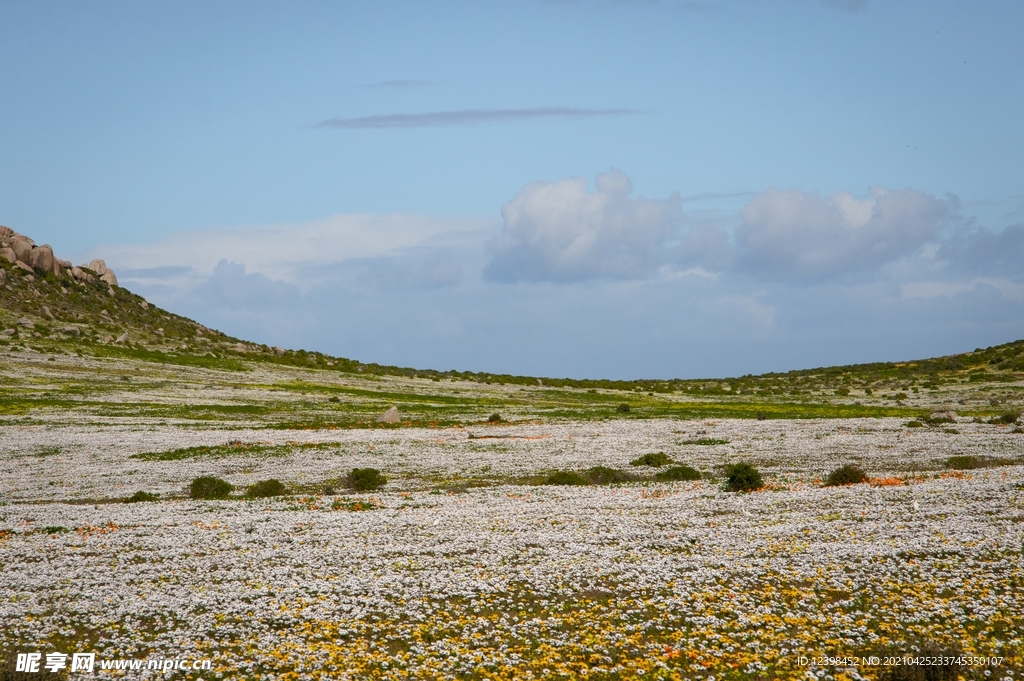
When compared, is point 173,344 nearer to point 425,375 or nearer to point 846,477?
point 425,375

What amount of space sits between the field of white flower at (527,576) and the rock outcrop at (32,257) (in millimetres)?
128326

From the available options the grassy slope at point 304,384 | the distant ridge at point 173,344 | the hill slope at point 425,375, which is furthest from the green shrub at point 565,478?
the distant ridge at point 173,344

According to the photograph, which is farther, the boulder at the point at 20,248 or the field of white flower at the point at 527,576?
the boulder at the point at 20,248

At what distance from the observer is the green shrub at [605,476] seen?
37.2 m

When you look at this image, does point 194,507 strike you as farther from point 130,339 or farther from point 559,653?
point 130,339

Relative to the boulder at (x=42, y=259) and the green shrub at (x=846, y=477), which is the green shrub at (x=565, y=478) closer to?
the green shrub at (x=846, y=477)

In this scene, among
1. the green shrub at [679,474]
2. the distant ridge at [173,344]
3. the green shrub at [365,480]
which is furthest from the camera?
the distant ridge at [173,344]

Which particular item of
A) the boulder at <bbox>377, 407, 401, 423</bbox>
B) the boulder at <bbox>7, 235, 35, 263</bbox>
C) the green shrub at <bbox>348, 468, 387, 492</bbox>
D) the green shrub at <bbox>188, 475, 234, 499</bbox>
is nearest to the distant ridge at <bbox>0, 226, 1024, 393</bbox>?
the boulder at <bbox>7, 235, 35, 263</bbox>

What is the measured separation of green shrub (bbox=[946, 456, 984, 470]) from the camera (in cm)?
3725

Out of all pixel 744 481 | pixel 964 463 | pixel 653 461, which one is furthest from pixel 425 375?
pixel 744 481

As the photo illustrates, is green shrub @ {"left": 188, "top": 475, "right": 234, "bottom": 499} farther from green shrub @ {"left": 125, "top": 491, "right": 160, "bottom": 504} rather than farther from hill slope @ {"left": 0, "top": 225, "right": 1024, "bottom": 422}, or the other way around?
hill slope @ {"left": 0, "top": 225, "right": 1024, "bottom": 422}

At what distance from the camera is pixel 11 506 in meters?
31.4

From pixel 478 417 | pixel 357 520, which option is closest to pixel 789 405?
pixel 478 417

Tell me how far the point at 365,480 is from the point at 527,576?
57.5 feet
